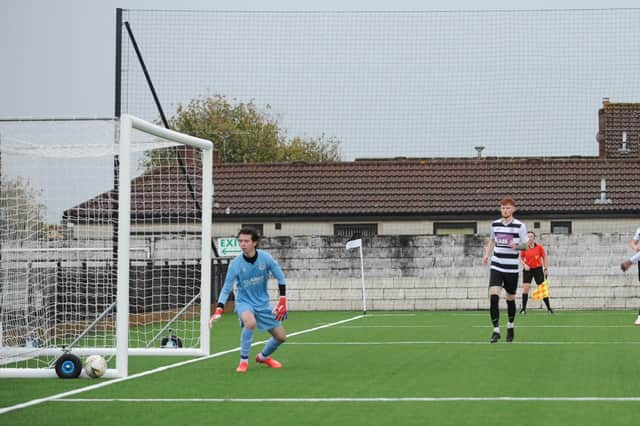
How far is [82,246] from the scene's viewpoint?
57.5 ft

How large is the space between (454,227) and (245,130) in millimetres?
35817

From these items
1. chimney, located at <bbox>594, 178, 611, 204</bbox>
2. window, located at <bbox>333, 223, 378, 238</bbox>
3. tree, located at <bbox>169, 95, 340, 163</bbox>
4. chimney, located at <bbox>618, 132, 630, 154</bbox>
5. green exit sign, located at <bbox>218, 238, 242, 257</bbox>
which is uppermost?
tree, located at <bbox>169, 95, 340, 163</bbox>

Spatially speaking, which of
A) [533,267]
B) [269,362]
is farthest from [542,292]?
[269,362]

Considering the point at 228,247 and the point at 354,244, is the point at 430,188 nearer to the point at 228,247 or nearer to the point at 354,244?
the point at 354,244

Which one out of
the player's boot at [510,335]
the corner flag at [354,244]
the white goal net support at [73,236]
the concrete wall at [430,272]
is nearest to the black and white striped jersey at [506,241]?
the player's boot at [510,335]

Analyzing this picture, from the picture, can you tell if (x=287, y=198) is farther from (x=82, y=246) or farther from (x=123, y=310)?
(x=123, y=310)

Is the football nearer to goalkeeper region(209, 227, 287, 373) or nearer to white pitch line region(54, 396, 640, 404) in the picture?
goalkeeper region(209, 227, 287, 373)

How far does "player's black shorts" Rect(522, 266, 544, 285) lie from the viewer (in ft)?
88.6

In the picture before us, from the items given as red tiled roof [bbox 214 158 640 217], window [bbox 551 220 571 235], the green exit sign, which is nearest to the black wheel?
the green exit sign

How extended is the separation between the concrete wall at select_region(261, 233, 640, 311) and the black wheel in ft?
58.1

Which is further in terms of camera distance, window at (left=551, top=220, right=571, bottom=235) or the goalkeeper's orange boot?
window at (left=551, top=220, right=571, bottom=235)

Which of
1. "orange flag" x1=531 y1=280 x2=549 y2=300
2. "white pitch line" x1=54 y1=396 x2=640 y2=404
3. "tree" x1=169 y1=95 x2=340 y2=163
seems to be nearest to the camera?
"white pitch line" x1=54 y1=396 x2=640 y2=404

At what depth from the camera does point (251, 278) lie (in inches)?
543

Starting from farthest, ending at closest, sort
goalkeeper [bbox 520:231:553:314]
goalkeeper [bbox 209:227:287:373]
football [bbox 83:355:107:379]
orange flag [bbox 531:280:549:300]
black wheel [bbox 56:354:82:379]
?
orange flag [bbox 531:280:549:300] → goalkeeper [bbox 520:231:553:314] → goalkeeper [bbox 209:227:287:373] → black wheel [bbox 56:354:82:379] → football [bbox 83:355:107:379]
